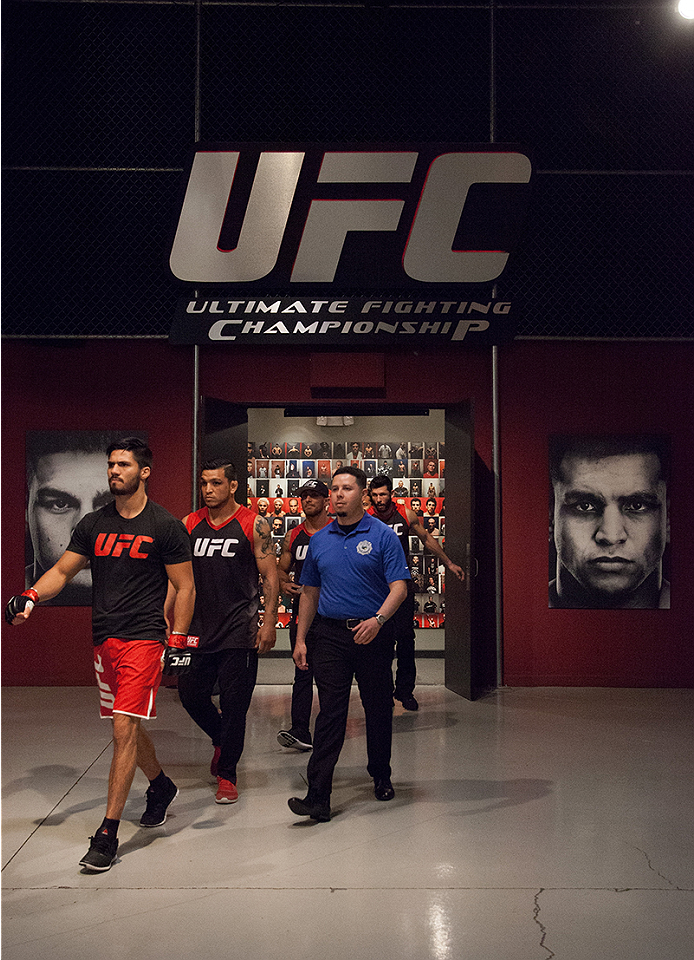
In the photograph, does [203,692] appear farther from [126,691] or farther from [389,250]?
[389,250]

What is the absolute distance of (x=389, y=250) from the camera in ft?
29.3

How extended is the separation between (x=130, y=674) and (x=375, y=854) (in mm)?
1440

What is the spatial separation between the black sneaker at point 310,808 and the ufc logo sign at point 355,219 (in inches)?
214

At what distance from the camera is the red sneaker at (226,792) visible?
16.9 feet

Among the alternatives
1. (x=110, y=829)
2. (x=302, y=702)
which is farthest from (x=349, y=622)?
(x=302, y=702)

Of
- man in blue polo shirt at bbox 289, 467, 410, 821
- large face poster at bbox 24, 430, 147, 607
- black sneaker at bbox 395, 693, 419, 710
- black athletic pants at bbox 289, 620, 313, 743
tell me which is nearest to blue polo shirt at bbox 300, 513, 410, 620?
man in blue polo shirt at bbox 289, 467, 410, 821

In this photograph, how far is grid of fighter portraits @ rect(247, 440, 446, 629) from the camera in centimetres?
1164

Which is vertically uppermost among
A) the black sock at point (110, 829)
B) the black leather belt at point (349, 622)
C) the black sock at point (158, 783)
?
the black leather belt at point (349, 622)

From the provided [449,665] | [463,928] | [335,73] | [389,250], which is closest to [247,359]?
[389,250]

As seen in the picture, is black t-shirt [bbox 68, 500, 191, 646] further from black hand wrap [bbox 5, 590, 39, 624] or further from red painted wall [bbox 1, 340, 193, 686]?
red painted wall [bbox 1, 340, 193, 686]

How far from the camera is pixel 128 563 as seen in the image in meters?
4.31

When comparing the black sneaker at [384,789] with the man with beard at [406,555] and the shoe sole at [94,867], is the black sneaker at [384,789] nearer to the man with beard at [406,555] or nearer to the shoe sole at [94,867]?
the shoe sole at [94,867]

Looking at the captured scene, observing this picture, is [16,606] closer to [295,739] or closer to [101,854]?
[101,854]

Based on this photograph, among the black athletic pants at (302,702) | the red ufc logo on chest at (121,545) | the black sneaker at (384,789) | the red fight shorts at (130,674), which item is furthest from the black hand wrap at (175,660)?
the black athletic pants at (302,702)
